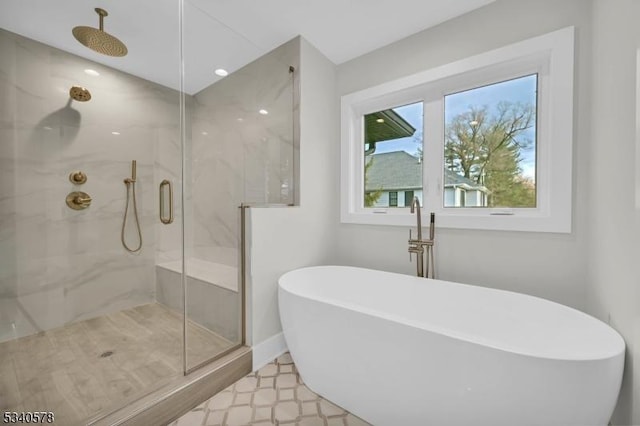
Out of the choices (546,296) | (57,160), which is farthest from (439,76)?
(57,160)

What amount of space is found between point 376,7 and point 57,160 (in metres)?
2.50

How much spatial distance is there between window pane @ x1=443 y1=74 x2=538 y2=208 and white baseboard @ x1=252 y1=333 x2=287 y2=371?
168 centimetres

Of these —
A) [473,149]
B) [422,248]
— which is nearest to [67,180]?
[422,248]

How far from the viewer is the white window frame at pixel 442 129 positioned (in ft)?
4.84

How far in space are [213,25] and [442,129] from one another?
1.93 metres

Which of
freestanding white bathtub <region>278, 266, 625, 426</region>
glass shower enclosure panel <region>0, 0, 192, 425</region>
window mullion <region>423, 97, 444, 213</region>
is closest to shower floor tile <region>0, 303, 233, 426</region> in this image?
glass shower enclosure panel <region>0, 0, 192, 425</region>

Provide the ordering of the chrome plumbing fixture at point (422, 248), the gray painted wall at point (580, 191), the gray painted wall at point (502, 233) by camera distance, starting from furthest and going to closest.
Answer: the chrome plumbing fixture at point (422, 248)
the gray painted wall at point (502, 233)
the gray painted wall at point (580, 191)

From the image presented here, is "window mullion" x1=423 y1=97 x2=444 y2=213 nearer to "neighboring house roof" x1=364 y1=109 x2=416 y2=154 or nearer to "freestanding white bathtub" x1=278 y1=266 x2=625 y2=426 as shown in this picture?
"neighboring house roof" x1=364 y1=109 x2=416 y2=154

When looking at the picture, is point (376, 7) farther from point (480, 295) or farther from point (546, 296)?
point (546, 296)

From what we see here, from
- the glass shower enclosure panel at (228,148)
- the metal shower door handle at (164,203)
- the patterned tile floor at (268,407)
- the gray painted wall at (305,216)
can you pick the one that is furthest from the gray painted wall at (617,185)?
the metal shower door handle at (164,203)

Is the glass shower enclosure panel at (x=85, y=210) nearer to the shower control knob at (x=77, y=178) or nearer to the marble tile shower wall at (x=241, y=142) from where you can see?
the shower control knob at (x=77, y=178)

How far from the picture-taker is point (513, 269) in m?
1.65

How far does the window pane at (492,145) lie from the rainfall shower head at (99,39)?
8.17 ft

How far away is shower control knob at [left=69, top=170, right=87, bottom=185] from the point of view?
187 cm
